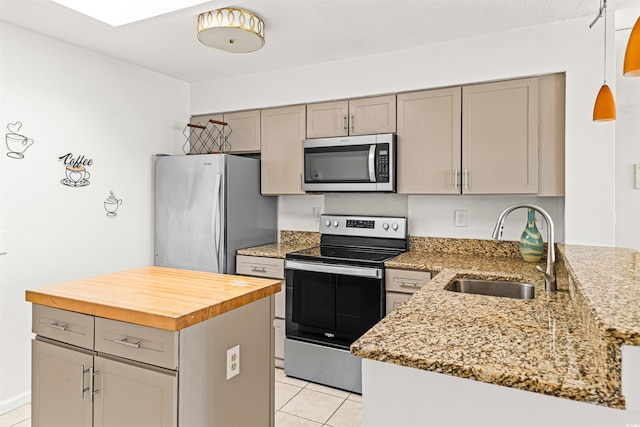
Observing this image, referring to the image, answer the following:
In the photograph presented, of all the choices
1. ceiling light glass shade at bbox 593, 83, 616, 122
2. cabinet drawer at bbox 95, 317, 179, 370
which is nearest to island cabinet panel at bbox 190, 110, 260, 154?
cabinet drawer at bbox 95, 317, 179, 370

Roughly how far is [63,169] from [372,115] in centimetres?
220

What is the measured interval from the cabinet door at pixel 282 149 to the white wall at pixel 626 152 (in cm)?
214

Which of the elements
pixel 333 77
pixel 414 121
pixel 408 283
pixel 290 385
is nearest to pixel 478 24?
pixel 414 121

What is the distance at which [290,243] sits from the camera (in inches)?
149

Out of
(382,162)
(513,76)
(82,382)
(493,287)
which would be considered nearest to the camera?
(82,382)

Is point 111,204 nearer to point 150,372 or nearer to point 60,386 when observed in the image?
point 60,386

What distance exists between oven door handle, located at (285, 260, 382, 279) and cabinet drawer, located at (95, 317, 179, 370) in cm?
152

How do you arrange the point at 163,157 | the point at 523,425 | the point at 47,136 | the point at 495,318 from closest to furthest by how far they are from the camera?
the point at 523,425 < the point at 495,318 < the point at 47,136 < the point at 163,157

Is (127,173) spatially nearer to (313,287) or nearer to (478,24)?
(313,287)

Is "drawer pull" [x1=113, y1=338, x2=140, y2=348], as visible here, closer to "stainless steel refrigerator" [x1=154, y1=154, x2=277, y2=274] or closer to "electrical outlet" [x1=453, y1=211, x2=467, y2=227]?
"stainless steel refrigerator" [x1=154, y1=154, x2=277, y2=274]

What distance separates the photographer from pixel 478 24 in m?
2.64

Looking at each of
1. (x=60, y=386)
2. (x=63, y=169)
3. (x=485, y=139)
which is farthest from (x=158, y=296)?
(x=485, y=139)

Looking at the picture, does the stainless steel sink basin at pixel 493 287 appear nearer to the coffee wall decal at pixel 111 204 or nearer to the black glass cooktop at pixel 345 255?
the black glass cooktop at pixel 345 255

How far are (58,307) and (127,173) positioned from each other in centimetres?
184
